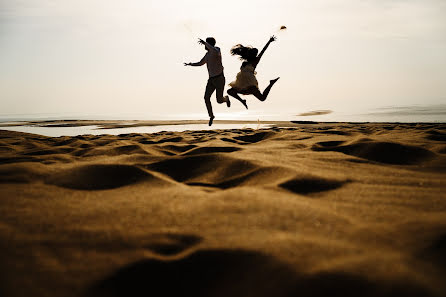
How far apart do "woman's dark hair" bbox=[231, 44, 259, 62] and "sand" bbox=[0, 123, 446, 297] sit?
4619mm

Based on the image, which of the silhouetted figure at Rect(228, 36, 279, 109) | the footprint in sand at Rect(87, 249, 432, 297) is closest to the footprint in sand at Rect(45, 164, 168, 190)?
the footprint in sand at Rect(87, 249, 432, 297)

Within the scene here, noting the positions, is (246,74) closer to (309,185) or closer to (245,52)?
(245,52)

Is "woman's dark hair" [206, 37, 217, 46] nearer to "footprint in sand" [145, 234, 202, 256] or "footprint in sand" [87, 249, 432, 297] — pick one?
"footprint in sand" [145, 234, 202, 256]

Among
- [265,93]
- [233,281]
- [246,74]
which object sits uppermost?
[246,74]

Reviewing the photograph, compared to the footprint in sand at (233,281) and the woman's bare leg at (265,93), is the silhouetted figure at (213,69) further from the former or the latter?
the footprint in sand at (233,281)

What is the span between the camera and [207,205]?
4.08 ft

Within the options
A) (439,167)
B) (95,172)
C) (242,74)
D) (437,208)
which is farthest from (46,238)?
(242,74)

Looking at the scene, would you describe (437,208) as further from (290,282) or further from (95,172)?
(95,172)

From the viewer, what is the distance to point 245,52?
6.09 meters

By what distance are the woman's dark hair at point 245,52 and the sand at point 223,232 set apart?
4.62m

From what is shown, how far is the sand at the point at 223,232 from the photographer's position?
74 centimetres

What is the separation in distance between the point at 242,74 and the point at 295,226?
516 cm

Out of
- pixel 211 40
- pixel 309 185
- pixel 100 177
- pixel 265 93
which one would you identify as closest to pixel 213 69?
pixel 211 40

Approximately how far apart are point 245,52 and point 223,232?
5.49 meters
